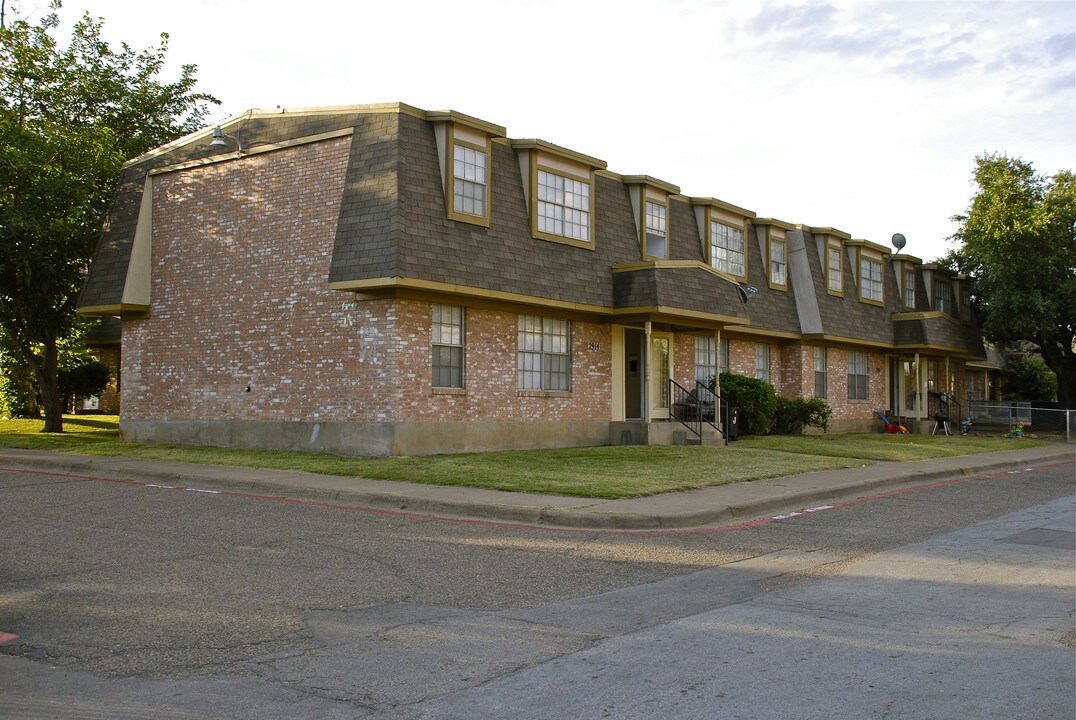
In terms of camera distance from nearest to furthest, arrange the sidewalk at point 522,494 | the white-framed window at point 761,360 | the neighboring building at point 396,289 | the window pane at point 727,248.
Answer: the sidewalk at point 522,494 < the neighboring building at point 396,289 < the window pane at point 727,248 < the white-framed window at point 761,360

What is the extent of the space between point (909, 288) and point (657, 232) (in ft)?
54.7

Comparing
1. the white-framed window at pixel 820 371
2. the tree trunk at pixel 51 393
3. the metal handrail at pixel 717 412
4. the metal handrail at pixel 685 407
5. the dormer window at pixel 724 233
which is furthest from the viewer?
the white-framed window at pixel 820 371

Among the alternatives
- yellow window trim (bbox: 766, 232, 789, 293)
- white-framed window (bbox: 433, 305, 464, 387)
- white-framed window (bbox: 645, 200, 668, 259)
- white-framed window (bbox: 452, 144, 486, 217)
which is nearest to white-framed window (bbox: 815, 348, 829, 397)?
yellow window trim (bbox: 766, 232, 789, 293)

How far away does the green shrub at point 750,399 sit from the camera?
26.0 metres

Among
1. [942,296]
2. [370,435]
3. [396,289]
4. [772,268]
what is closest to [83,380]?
[370,435]

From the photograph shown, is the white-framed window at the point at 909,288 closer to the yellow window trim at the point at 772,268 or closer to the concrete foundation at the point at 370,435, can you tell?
the yellow window trim at the point at 772,268

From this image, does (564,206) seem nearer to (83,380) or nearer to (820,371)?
(820,371)

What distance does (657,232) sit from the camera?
25062 mm

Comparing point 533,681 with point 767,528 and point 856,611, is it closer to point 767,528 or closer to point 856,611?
point 856,611

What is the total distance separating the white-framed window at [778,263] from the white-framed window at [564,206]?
32.0 ft

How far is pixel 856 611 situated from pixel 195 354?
17736 mm

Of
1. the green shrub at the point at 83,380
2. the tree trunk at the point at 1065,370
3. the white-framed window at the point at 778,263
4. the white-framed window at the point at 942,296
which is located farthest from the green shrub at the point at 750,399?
the green shrub at the point at 83,380

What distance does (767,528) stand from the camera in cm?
1204

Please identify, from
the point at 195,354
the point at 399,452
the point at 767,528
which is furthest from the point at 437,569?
the point at 195,354
